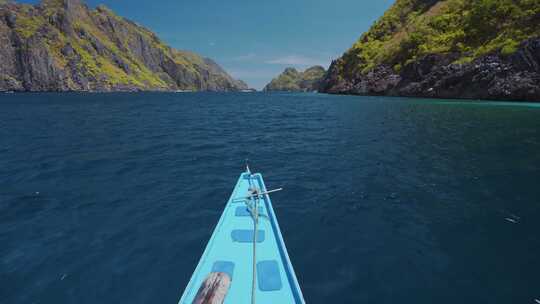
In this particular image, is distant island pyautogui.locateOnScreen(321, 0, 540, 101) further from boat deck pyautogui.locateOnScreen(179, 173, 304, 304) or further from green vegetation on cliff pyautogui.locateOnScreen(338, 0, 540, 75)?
boat deck pyautogui.locateOnScreen(179, 173, 304, 304)

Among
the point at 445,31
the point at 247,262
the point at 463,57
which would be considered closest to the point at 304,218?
the point at 247,262

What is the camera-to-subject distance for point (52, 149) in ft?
65.7

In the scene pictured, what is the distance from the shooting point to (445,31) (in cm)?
8975

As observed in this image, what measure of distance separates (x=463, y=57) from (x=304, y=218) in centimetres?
8417

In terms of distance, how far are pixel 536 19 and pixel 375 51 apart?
64566 mm

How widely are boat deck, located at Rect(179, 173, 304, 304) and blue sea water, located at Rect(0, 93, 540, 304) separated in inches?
37.0

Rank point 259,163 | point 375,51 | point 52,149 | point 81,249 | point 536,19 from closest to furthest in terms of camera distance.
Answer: point 81,249
point 259,163
point 52,149
point 536,19
point 375,51

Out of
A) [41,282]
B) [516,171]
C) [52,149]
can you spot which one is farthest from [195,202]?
[516,171]

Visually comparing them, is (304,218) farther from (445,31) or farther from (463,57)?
(445,31)

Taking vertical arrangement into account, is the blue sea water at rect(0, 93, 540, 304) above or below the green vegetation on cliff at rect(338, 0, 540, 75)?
below

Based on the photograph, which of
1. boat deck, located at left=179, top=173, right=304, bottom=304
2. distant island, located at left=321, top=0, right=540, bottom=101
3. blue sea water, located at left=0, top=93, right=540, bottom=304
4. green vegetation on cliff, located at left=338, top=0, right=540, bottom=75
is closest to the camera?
boat deck, located at left=179, top=173, right=304, bottom=304

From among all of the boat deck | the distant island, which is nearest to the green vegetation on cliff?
the distant island

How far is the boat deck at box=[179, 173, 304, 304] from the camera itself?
556 centimetres

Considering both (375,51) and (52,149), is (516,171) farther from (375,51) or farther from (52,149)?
(375,51)
